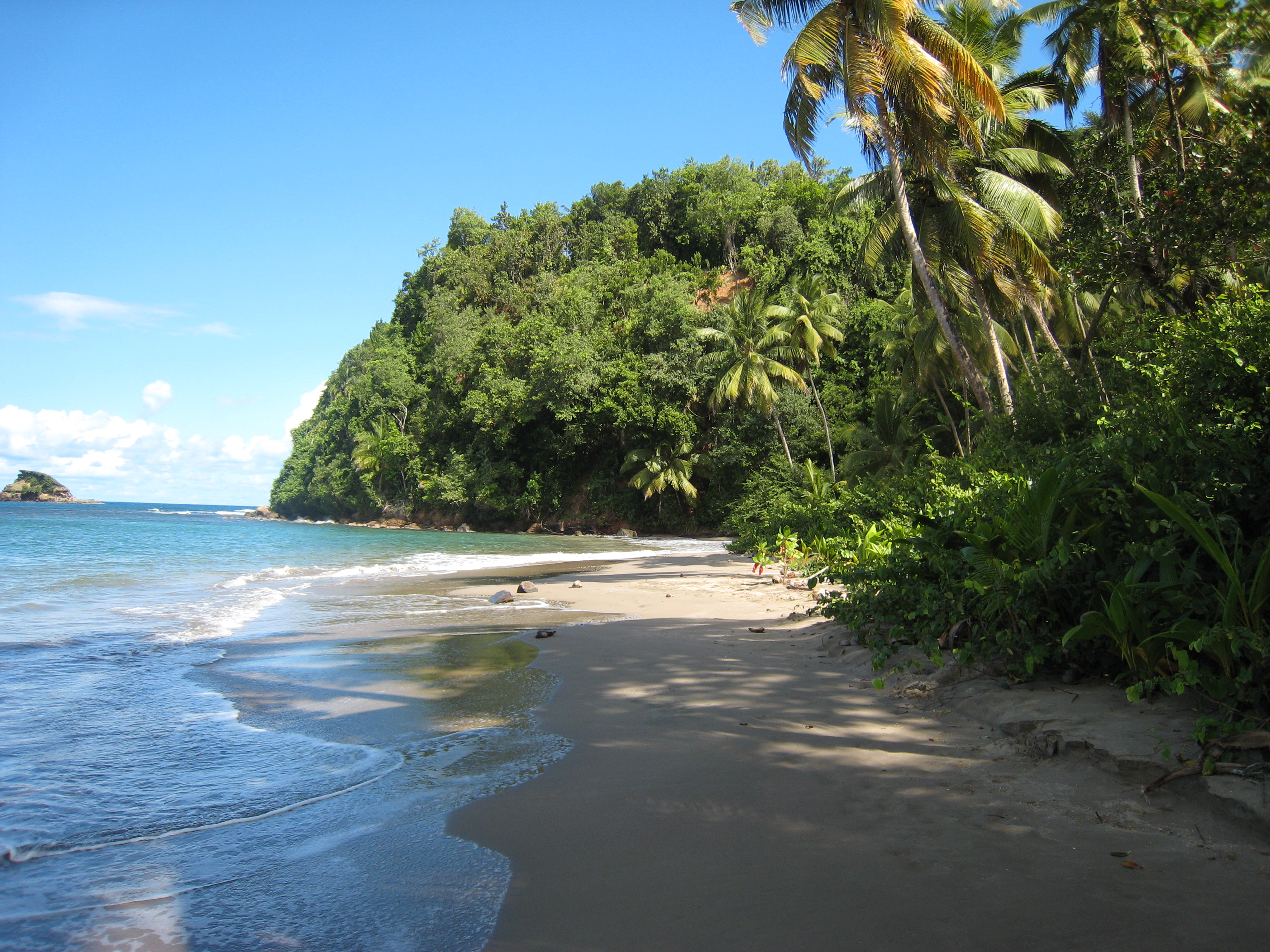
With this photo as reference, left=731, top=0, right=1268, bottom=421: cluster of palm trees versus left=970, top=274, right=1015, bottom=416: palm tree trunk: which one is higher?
left=731, top=0, right=1268, bottom=421: cluster of palm trees

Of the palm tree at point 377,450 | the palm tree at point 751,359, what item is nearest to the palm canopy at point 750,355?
the palm tree at point 751,359

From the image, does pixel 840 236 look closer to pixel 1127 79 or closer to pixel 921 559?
pixel 1127 79

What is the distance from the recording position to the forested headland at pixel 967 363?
370 centimetres

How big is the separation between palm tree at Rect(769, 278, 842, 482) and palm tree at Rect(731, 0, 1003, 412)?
14.7 metres

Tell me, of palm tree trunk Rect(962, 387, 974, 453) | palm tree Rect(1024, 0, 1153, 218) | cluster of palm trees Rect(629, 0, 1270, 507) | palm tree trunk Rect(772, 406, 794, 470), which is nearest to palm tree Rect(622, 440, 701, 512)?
palm tree trunk Rect(772, 406, 794, 470)

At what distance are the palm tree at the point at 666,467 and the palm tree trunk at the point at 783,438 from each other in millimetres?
4657

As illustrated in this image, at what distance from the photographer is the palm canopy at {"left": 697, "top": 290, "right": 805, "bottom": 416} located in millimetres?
28938

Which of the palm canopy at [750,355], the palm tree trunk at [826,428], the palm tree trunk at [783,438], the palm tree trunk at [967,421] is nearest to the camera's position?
the palm tree trunk at [967,421]

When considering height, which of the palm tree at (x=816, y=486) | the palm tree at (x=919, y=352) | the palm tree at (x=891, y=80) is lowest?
the palm tree at (x=816, y=486)

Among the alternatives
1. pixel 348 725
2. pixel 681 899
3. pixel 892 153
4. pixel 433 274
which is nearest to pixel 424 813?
pixel 681 899

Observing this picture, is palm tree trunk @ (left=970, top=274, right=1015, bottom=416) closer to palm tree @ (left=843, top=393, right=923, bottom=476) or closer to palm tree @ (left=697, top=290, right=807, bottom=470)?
palm tree @ (left=843, top=393, right=923, bottom=476)

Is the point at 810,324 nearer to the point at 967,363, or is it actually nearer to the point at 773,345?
the point at 773,345

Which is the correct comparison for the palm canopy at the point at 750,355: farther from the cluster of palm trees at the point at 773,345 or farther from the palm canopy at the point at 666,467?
the palm canopy at the point at 666,467

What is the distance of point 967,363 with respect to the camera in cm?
1305
